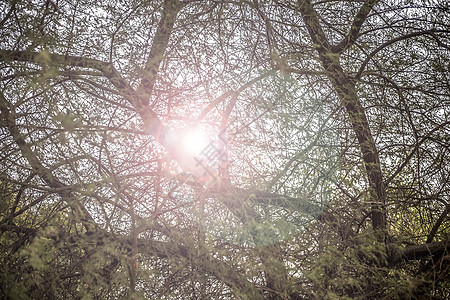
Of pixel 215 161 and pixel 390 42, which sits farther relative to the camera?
pixel 390 42

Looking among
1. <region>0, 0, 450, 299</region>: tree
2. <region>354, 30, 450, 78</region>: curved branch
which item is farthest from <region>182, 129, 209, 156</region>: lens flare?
<region>354, 30, 450, 78</region>: curved branch

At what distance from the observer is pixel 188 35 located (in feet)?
8.79

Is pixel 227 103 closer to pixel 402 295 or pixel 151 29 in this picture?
pixel 151 29

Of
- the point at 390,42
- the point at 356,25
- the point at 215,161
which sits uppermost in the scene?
the point at 356,25

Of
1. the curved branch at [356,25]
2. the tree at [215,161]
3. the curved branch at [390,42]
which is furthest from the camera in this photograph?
the curved branch at [356,25]

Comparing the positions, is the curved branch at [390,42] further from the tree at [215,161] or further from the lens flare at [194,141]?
the lens flare at [194,141]

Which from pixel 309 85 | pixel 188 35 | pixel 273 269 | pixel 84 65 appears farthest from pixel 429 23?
pixel 84 65

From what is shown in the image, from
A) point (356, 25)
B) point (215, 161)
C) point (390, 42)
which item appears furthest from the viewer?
point (356, 25)

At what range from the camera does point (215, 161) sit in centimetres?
224

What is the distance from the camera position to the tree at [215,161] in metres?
2.05

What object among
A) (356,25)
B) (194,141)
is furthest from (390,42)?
(194,141)

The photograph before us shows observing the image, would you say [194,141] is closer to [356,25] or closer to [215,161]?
[215,161]

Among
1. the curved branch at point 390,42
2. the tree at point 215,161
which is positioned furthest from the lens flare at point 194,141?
the curved branch at point 390,42

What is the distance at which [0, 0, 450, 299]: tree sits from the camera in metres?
2.05
